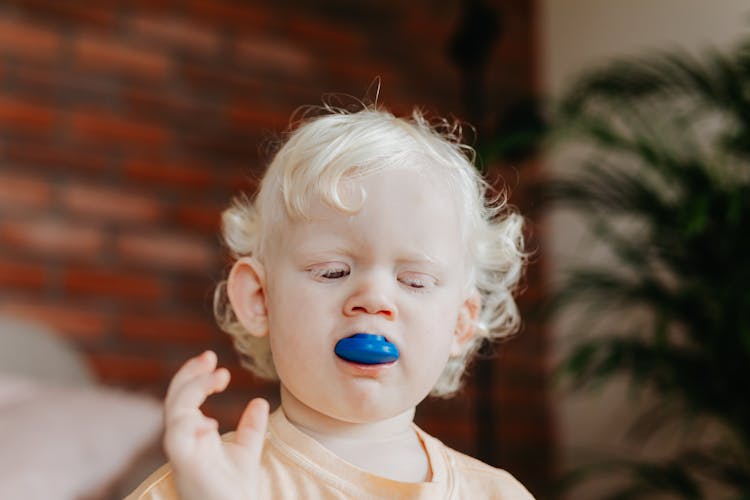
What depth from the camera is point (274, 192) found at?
2.56 feet

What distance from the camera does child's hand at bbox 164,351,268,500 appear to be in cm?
65

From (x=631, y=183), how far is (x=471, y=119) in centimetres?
76

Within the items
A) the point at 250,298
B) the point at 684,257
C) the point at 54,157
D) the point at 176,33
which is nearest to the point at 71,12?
the point at 176,33

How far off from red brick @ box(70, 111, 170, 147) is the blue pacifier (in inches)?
76.9

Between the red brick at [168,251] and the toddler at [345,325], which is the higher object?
the toddler at [345,325]

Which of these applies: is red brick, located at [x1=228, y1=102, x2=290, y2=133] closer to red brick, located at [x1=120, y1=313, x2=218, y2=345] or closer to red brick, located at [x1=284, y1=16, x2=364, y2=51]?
red brick, located at [x1=284, y1=16, x2=364, y2=51]

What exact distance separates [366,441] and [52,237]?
6.12 feet

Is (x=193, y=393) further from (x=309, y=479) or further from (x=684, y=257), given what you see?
(x=684, y=257)

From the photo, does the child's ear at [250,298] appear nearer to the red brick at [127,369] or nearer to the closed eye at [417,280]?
the closed eye at [417,280]

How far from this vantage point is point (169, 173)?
2580 millimetres

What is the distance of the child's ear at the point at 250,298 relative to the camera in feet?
2.58

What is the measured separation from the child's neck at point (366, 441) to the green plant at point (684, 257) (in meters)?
1.05

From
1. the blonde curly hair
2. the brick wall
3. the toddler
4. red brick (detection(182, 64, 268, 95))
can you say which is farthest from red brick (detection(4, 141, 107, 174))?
the toddler

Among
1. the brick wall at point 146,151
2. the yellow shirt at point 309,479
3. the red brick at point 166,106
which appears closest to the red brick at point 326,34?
the brick wall at point 146,151
